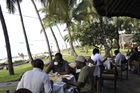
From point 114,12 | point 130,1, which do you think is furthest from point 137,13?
point 114,12

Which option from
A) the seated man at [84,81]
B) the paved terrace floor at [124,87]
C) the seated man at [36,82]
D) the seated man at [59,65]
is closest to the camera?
the seated man at [36,82]

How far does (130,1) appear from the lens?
4.71ft

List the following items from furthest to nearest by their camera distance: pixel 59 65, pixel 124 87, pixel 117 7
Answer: pixel 124 87
pixel 59 65
pixel 117 7

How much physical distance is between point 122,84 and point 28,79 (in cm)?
415

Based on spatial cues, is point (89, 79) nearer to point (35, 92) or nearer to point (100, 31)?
point (35, 92)

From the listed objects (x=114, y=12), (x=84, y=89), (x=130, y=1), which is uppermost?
(x=130, y=1)

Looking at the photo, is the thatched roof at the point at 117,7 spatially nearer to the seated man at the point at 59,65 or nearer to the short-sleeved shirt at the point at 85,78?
the short-sleeved shirt at the point at 85,78

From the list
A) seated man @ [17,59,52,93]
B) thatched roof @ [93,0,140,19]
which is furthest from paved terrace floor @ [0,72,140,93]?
thatched roof @ [93,0,140,19]

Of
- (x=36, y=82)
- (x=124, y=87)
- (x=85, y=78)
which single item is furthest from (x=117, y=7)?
(x=124, y=87)

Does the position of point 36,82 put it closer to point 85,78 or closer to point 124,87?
point 85,78

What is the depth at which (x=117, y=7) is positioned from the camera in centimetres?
145

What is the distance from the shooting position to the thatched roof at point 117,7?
4.28ft

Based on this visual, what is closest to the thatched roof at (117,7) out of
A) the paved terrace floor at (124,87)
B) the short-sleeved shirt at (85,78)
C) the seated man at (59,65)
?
the short-sleeved shirt at (85,78)

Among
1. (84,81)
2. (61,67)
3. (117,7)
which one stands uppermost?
(117,7)
